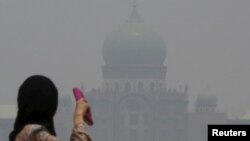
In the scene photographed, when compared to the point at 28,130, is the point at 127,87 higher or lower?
lower

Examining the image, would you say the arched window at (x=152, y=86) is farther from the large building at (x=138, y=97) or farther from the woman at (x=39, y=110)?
the woman at (x=39, y=110)

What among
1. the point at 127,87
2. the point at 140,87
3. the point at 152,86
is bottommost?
the point at 152,86

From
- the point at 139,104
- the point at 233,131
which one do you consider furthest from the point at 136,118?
the point at 233,131

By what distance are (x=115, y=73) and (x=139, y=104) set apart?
10306 mm

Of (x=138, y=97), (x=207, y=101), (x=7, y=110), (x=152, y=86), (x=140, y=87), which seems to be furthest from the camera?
(x=152, y=86)

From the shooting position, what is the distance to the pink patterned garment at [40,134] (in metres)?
5.00

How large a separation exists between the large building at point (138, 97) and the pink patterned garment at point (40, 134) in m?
107

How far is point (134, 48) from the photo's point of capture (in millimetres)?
118250

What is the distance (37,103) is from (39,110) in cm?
3

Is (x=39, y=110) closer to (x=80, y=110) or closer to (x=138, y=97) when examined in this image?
(x=80, y=110)

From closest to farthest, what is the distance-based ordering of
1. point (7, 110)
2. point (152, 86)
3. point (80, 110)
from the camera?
point (80, 110), point (7, 110), point (152, 86)

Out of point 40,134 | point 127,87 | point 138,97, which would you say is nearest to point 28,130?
point 40,134

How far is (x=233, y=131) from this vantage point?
6.36m

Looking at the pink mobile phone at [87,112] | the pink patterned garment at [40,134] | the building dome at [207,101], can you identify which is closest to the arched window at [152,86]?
the building dome at [207,101]
